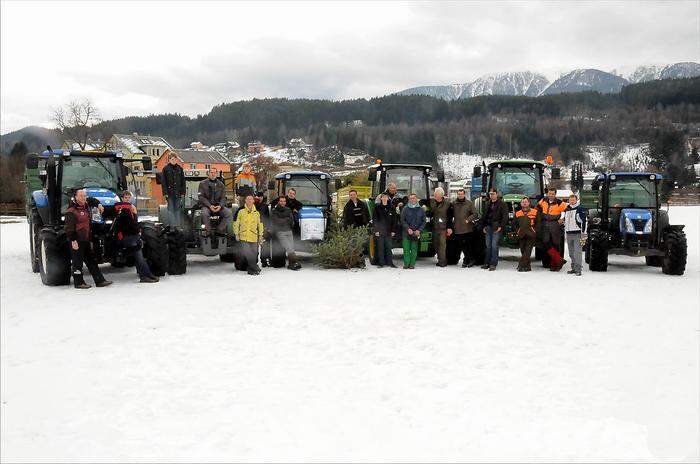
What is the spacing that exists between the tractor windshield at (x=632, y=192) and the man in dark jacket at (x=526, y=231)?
1787mm

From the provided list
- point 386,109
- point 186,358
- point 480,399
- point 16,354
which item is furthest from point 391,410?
point 386,109

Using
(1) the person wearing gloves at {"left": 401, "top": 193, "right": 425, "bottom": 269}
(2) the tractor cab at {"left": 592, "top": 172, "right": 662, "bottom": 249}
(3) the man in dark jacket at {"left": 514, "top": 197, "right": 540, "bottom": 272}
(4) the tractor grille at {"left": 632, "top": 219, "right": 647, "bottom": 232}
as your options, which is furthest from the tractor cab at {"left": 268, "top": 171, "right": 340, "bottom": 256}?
(4) the tractor grille at {"left": 632, "top": 219, "right": 647, "bottom": 232}

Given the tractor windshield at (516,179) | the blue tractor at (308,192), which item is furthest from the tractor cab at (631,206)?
the blue tractor at (308,192)

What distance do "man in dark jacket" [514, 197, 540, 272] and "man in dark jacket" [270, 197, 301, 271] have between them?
413 centimetres

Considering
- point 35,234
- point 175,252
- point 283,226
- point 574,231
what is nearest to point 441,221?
point 574,231

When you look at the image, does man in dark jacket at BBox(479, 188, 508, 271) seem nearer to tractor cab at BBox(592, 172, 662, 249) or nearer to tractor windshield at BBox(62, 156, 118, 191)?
tractor cab at BBox(592, 172, 662, 249)

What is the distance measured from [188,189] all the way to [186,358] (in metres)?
6.80

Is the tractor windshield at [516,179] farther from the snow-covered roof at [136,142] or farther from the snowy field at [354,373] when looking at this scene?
the snow-covered roof at [136,142]

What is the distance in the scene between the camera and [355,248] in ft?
35.0

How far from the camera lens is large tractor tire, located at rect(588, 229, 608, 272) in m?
10.5

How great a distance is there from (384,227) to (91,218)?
5.02 meters

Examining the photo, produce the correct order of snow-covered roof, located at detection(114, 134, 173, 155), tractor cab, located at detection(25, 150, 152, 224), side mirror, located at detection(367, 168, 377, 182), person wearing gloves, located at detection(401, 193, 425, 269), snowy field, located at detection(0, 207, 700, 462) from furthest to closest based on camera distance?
snow-covered roof, located at detection(114, 134, 173, 155)
side mirror, located at detection(367, 168, 377, 182)
person wearing gloves, located at detection(401, 193, 425, 269)
tractor cab, located at detection(25, 150, 152, 224)
snowy field, located at detection(0, 207, 700, 462)

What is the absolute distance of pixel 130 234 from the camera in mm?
9320

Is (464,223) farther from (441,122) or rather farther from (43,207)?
(441,122)
